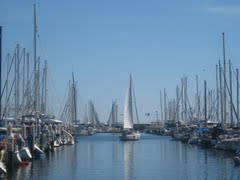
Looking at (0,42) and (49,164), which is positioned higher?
(0,42)

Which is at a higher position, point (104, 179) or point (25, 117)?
point (25, 117)

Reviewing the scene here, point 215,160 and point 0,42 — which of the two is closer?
point 0,42

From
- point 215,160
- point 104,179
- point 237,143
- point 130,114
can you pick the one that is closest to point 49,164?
point 104,179

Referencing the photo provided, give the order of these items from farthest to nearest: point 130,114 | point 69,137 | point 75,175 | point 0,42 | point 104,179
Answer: point 130,114
point 69,137
point 0,42
point 75,175
point 104,179

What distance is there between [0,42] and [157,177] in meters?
19.7

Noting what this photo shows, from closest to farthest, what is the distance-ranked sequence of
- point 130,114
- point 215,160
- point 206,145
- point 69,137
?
1. point 215,160
2. point 206,145
3. point 69,137
4. point 130,114

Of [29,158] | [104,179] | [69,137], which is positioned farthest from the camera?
[69,137]

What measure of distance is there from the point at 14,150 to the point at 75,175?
21.6 feet

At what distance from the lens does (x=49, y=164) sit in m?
57.9

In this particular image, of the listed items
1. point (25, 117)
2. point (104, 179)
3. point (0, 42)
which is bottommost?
point (104, 179)

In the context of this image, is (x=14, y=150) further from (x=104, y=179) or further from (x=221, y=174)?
(x=221, y=174)

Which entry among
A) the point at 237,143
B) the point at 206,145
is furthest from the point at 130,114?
the point at 237,143

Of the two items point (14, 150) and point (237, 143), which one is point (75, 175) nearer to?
point (14, 150)

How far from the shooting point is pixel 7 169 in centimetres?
4775
